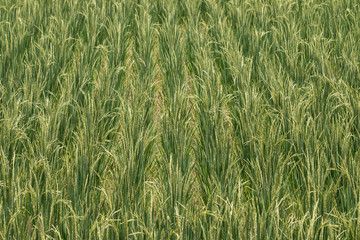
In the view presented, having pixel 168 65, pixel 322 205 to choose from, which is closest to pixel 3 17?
pixel 168 65

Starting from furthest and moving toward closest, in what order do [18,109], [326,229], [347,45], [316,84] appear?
[347,45]
[316,84]
[18,109]
[326,229]

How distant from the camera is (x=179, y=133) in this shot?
2471 millimetres

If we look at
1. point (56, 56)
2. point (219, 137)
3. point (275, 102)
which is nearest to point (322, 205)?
point (219, 137)

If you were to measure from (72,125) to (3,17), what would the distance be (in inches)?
65.9

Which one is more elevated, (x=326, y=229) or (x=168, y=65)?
(x=168, y=65)

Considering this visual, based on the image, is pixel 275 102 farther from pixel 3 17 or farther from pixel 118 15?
pixel 3 17

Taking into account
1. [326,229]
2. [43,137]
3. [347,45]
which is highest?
[347,45]

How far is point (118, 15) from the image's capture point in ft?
13.5

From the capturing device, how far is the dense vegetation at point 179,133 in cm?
191

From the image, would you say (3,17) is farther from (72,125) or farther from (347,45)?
(347,45)

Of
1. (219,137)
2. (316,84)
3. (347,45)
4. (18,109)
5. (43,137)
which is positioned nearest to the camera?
(43,137)

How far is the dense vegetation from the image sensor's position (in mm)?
1905

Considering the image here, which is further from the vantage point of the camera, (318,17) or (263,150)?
(318,17)

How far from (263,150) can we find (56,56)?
5.23 feet
